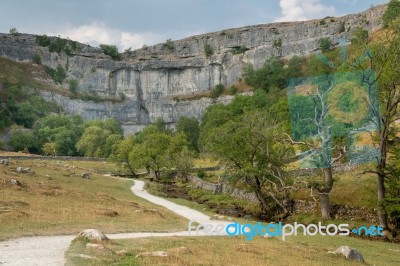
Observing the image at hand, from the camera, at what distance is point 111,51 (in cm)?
14638

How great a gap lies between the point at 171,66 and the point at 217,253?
12904 centimetres

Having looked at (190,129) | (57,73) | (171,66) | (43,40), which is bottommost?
(190,129)

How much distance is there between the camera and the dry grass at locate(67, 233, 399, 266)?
12.2 metres

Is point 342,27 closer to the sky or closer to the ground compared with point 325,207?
closer to the sky

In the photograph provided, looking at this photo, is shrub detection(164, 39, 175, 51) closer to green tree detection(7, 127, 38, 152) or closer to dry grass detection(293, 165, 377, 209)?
green tree detection(7, 127, 38, 152)

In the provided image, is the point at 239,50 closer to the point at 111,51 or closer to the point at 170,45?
the point at 170,45

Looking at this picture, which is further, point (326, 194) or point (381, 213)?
point (326, 194)

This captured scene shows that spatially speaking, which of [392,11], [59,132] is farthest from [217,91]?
[392,11]

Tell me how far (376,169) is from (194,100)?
11048 cm

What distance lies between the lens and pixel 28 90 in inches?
4584

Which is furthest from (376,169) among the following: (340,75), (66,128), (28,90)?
(28,90)

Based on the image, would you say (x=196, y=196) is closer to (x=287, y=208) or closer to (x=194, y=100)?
(x=287, y=208)

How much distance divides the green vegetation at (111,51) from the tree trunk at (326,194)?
411 ft

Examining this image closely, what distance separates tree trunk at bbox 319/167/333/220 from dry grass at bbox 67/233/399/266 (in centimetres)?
904
